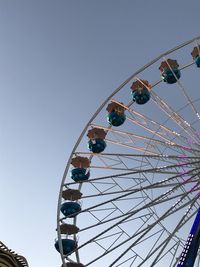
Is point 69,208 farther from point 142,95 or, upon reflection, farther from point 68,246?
point 142,95

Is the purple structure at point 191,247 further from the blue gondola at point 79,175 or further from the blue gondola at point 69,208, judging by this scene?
the blue gondola at point 79,175

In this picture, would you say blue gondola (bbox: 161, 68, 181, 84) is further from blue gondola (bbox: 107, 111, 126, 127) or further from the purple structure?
the purple structure

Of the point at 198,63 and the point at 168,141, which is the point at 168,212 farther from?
the point at 198,63

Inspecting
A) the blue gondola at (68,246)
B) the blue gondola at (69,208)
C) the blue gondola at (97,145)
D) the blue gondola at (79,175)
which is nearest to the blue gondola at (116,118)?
the blue gondola at (97,145)

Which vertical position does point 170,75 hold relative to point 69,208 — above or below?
above

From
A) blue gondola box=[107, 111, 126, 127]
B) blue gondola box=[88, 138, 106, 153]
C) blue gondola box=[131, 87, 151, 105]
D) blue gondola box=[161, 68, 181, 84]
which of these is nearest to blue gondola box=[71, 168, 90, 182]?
blue gondola box=[88, 138, 106, 153]

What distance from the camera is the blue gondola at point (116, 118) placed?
21.0 metres

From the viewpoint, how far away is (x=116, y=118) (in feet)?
69.0

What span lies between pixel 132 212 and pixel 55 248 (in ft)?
12.2

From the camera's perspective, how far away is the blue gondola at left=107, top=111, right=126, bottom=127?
829 inches

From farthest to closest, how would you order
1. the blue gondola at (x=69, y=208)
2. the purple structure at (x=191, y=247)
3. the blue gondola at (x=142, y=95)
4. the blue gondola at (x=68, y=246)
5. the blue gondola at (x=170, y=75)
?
the blue gondola at (x=170, y=75), the blue gondola at (x=142, y=95), the blue gondola at (x=69, y=208), the blue gondola at (x=68, y=246), the purple structure at (x=191, y=247)

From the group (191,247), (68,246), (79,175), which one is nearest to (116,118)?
(79,175)

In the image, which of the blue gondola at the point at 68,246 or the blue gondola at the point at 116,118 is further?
the blue gondola at the point at 116,118

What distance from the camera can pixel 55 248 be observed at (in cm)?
1814
